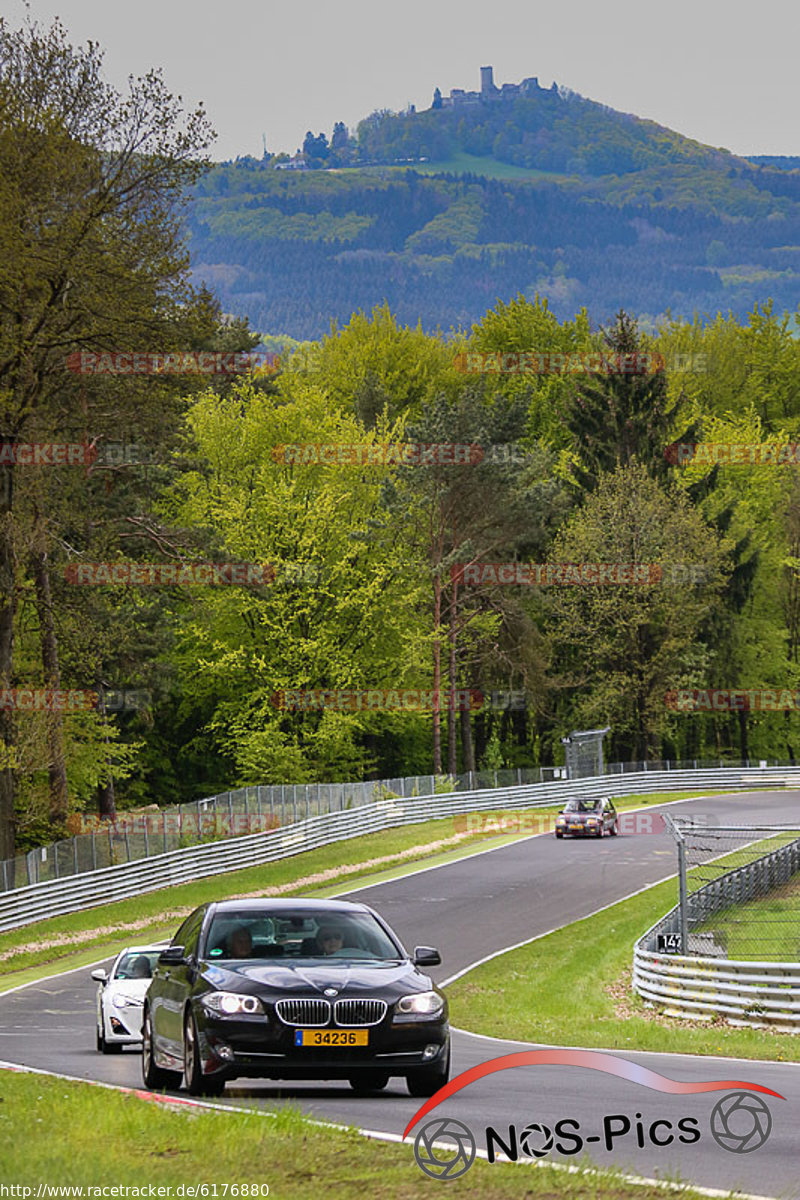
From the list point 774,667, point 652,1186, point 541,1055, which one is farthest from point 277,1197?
point 774,667

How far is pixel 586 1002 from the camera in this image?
80.7 feet

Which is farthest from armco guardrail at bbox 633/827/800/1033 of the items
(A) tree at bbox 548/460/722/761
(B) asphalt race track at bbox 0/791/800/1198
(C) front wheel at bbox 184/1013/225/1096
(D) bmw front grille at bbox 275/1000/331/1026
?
(A) tree at bbox 548/460/722/761

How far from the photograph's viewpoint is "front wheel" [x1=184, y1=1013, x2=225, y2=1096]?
37.0 feet

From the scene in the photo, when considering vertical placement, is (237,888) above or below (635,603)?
below

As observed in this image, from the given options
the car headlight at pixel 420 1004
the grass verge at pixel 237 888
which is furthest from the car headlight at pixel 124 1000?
the grass verge at pixel 237 888

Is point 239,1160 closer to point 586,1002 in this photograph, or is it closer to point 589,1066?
point 589,1066

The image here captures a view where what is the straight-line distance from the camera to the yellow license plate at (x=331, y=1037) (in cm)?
1106

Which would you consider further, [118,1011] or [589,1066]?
[118,1011]

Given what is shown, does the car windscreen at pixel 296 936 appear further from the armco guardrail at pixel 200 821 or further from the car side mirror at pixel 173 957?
the armco guardrail at pixel 200 821

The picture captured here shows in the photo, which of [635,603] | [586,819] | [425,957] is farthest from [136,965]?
[635,603]

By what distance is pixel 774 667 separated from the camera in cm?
8625

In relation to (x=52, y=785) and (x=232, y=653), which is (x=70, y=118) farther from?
(x=232, y=653)

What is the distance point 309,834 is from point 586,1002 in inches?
1017

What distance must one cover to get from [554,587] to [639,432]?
905cm
